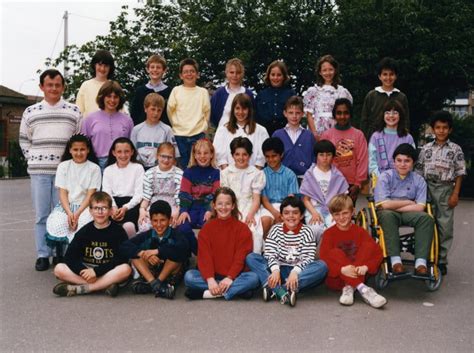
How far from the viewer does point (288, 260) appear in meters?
5.28

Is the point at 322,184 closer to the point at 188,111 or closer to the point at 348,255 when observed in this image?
the point at 348,255

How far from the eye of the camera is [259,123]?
7176mm

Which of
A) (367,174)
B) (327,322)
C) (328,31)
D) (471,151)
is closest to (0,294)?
(327,322)

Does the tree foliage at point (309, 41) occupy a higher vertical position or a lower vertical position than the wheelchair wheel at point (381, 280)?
higher

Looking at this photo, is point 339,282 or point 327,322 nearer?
point 327,322

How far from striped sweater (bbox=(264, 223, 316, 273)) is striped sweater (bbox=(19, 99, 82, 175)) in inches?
104

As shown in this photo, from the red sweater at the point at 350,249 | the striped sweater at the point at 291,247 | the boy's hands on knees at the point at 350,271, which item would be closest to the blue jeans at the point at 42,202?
the striped sweater at the point at 291,247

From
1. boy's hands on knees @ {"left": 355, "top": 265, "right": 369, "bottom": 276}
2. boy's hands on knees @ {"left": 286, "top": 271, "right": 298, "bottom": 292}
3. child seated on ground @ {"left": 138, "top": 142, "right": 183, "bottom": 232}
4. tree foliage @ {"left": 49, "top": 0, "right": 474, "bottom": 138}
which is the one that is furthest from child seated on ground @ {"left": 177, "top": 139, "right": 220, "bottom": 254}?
tree foliage @ {"left": 49, "top": 0, "right": 474, "bottom": 138}

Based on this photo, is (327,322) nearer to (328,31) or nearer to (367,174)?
(367,174)

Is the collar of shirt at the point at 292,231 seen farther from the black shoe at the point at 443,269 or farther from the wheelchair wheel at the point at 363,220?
the black shoe at the point at 443,269

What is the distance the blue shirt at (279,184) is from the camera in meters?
6.10

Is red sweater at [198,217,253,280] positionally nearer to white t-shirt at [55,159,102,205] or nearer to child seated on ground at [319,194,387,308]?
child seated on ground at [319,194,387,308]

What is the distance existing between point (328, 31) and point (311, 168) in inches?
616

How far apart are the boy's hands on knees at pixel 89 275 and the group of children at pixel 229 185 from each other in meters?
0.01
